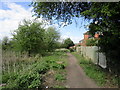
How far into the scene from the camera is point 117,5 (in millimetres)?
3504

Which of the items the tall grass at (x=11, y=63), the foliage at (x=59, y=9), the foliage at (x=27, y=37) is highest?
the foliage at (x=59, y=9)

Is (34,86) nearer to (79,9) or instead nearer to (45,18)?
(45,18)

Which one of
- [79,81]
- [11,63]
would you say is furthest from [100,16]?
[11,63]

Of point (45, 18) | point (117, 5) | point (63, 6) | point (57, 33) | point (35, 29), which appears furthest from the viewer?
point (57, 33)

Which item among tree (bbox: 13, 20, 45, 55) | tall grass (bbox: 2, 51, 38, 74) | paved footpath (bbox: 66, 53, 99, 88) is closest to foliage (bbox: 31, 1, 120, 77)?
paved footpath (bbox: 66, 53, 99, 88)

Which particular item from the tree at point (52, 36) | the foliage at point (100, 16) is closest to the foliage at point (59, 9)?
the foliage at point (100, 16)

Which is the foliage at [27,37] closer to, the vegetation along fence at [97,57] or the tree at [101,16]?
the tree at [101,16]

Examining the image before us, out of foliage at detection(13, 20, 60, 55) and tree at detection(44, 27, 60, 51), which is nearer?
foliage at detection(13, 20, 60, 55)

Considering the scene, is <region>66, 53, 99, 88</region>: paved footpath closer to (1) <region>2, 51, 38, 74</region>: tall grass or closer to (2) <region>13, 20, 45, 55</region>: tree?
(1) <region>2, 51, 38, 74</region>: tall grass

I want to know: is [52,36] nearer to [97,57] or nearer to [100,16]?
[97,57]

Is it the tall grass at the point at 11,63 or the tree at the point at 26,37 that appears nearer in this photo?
the tall grass at the point at 11,63

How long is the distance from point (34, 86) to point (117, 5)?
435 cm

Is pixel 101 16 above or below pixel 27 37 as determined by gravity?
above

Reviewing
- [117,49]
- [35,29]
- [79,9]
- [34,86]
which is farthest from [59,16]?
[35,29]
